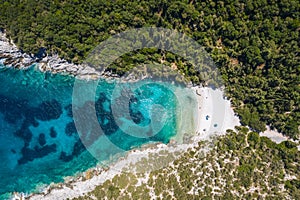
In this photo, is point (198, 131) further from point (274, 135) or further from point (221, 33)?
point (221, 33)


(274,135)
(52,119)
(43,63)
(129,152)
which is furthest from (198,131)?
(43,63)

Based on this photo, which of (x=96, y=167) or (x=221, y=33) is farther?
(x=96, y=167)

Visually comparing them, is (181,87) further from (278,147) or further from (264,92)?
(278,147)

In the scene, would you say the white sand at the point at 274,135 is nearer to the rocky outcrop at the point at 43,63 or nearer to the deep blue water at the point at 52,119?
the deep blue water at the point at 52,119

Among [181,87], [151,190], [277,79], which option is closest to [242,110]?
[277,79]

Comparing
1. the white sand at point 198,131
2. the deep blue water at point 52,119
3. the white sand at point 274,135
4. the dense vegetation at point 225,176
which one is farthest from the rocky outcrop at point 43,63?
the white sand at point 274,135

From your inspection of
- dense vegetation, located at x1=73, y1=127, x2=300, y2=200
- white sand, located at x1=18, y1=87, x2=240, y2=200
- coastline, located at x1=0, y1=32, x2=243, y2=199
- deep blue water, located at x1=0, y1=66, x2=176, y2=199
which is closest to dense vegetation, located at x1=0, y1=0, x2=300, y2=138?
white sand, located at x1=18, y1=87, x2=240, y2=200
